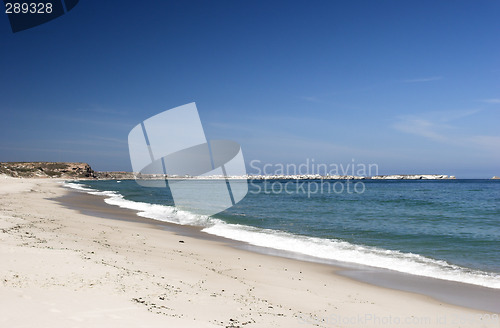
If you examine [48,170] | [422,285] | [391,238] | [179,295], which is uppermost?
[48,170]

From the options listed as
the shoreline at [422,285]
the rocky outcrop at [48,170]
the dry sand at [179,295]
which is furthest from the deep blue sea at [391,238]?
the rocky outcrop at [48,170]

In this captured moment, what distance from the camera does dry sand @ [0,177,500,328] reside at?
4.19 meters

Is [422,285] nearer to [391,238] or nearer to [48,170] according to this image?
[391,238]

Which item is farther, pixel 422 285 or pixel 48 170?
pixel 48 170

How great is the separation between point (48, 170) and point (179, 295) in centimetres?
14432

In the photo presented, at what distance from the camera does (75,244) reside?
878 cm

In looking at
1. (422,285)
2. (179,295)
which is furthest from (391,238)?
(179,295)

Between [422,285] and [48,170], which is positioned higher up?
[48,170]

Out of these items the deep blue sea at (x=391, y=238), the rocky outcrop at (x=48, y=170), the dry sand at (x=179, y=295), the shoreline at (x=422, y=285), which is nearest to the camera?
the dry sand at (x=179, y=295)

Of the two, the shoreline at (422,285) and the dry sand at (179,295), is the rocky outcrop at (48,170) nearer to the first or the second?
the dry sand at (179,295)

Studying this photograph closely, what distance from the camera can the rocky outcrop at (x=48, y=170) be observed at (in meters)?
110

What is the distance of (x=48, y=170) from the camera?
12644 centimetres

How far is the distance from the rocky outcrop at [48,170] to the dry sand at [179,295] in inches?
4553

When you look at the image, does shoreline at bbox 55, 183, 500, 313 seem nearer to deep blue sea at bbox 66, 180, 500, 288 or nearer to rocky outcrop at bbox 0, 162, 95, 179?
deep blue sea at bbox 66, 180, 500, 288
